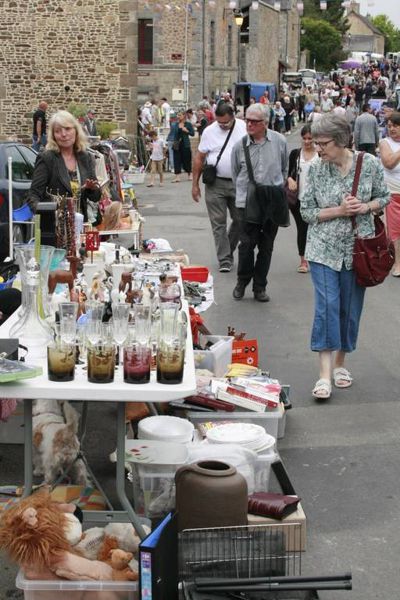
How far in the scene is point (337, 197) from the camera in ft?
21.8

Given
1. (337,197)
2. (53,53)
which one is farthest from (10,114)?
(337,197)

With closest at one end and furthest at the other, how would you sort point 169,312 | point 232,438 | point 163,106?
point 169,312 → point 232,438 → point 163,106

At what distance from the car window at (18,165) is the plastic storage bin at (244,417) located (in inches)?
355

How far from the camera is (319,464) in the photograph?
5883 millimetres

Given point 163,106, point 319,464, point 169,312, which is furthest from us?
point 163,106

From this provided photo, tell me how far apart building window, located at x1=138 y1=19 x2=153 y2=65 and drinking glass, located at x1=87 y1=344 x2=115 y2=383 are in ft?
154

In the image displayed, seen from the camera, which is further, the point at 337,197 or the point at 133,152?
the point at 133,152

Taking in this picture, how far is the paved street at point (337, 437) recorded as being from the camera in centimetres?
472

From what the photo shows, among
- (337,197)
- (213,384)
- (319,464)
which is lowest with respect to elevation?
(319,464)

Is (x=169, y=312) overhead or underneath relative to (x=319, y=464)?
overhead

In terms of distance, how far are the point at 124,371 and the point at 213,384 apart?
1.85 metres

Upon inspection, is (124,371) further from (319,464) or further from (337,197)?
(337,197)

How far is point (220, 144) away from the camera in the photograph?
1088 cm

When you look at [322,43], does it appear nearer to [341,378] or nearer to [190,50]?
[190,50]
